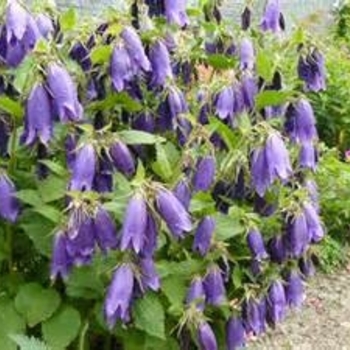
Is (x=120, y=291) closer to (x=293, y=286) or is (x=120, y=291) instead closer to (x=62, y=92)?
(x=62, y=92)

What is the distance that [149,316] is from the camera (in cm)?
216

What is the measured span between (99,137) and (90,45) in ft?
1.19

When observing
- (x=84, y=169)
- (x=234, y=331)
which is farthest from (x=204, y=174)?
(x=234, y=331)

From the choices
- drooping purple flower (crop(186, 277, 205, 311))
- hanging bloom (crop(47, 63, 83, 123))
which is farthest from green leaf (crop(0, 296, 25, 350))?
hanging bloom (crop(47, 63, 83, 123))

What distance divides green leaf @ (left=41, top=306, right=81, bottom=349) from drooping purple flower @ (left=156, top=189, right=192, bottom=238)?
1.49ft

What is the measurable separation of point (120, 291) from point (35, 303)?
12.7 inches

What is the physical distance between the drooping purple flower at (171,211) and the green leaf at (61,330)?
45cm

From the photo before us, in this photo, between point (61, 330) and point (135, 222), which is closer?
point (135, 222)

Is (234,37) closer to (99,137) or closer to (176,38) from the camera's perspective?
(176,38)

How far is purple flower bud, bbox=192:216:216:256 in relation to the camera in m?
2.21

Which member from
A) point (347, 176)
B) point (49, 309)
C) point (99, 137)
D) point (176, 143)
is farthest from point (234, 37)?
point (347, 176)

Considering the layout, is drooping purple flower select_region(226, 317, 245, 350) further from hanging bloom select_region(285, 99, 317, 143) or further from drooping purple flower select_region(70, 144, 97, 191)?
drooping purple flower select_region(70, 144, 97, 191)

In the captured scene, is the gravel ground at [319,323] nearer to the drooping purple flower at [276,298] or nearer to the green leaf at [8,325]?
the drooping purple flower at [276,298]

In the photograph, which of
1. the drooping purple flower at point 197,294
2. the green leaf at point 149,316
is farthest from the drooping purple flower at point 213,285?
the green leaf at point 149,316
